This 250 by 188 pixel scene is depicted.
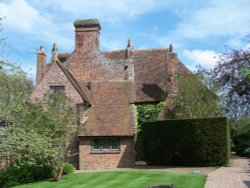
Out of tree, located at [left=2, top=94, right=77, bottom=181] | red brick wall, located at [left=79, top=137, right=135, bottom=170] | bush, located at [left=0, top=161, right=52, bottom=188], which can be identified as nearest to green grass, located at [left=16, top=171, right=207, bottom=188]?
tree, located at [left=2, top=94, right=77, bottom=181]

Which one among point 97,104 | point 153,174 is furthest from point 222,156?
point 97,104

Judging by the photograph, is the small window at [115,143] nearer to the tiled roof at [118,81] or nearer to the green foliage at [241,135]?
the tiled roof at [118,81]

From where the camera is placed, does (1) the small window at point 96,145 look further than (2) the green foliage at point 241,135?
No

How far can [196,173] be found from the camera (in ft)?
77.1

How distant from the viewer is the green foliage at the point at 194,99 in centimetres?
3159

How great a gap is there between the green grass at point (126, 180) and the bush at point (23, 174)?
1.46 meters

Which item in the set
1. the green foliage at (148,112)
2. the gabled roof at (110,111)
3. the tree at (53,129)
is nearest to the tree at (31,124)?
the tree at (53,129)

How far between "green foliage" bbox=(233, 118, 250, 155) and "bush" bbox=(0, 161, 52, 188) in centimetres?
2425

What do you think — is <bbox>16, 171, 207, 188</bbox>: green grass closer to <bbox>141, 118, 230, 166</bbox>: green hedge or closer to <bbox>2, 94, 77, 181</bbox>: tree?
<bbox>2, 94, 77, 181</bbox>: tree

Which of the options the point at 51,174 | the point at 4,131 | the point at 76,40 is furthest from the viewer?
the point at 76,40

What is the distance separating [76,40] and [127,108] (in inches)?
398

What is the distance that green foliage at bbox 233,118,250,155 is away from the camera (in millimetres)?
44050

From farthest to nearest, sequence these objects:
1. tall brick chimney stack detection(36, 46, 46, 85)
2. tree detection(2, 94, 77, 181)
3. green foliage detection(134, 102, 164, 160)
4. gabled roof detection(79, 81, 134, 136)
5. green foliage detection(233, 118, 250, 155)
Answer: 1. green foliage detection(233, 118, 250, 155)
2. tall brick chimney stack detection(36, 46, 46, 85)
3. green foliage detection(134, 102, 164, 160)
4. gabled roof detection(79, 81, 134, 136)
5. tree detection(2, 94, 77, 181)

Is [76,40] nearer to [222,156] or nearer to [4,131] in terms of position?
[222,156]
